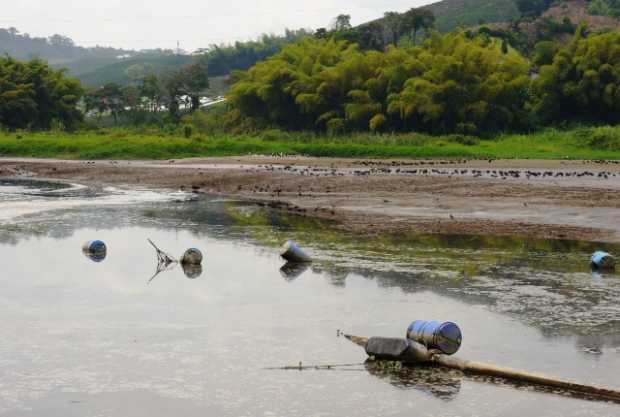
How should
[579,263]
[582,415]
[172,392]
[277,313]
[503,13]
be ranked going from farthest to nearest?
[503,13] < [579,263] < [277,313] < [172,392] < [582,415]

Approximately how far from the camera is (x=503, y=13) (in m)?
130

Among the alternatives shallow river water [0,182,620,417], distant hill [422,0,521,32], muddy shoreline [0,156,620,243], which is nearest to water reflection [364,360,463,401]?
shallow river water [0,182,620,417]

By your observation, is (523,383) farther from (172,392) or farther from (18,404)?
(18,404)

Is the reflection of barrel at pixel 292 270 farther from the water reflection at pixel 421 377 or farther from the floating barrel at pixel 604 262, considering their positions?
the water reflection at pixel 421 377

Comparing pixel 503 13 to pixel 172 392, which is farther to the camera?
pixel 503 13

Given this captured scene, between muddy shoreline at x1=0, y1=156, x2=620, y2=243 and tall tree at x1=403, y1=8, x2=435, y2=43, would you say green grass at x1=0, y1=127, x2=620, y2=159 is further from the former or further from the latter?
tall tree at x1=403, y1=8, x2=435, y2=43

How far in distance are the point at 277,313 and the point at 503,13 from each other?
123 metres

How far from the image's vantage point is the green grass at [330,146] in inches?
1719

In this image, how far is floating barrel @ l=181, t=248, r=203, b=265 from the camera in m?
17.7

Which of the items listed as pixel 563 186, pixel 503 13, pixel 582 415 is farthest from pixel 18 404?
pixel 503 13

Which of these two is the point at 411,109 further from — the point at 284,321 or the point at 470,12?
the point at 470,12

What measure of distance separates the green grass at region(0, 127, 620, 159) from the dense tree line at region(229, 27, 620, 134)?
5.67 feet

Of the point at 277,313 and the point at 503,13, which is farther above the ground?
the point at 503,13

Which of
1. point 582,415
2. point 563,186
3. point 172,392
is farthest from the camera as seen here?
point 563,186
